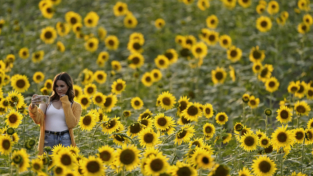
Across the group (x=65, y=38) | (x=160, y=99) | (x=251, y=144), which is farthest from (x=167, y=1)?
(x=251, y=144)

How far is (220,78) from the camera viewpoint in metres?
7.00

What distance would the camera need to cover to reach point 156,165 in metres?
3.09

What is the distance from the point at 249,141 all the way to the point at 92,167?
1.65m

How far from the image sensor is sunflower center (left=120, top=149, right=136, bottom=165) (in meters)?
3.18

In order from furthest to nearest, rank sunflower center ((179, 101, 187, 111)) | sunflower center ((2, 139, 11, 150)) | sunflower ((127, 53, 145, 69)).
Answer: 1. sunflower ((127, 53, 145, 69))
2. sunflower center ((179, 101, 187, 111))
3. sunflower center ((2, 139, 11, 150))

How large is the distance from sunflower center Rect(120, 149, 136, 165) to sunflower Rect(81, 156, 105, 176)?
166 mm

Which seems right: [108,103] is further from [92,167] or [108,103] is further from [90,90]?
[92,167]

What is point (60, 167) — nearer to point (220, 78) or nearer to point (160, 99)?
point (160, 99)

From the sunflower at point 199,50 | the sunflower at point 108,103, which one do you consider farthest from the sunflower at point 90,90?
the sunflower at point 199,50

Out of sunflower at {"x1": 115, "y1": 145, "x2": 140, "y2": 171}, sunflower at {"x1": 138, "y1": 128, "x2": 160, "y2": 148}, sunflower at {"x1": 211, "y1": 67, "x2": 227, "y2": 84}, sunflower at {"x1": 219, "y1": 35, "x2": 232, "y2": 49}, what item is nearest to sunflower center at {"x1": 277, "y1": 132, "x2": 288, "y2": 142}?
sunflower at {"x1": 138, "y1": 128, "x2": 160, "y2": 148}

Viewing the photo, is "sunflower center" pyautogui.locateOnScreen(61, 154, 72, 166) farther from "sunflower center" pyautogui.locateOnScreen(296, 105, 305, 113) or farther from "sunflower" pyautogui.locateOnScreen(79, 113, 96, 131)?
"sunflower center" pyautogui.locateOnScreen(296, 105, 305, 113)

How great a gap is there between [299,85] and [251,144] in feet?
7.10

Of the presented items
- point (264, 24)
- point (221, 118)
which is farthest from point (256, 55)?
point (221, 118)

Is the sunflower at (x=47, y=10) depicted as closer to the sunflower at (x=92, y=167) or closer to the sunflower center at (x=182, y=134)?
the sunflower center at (x=182, y=134)
